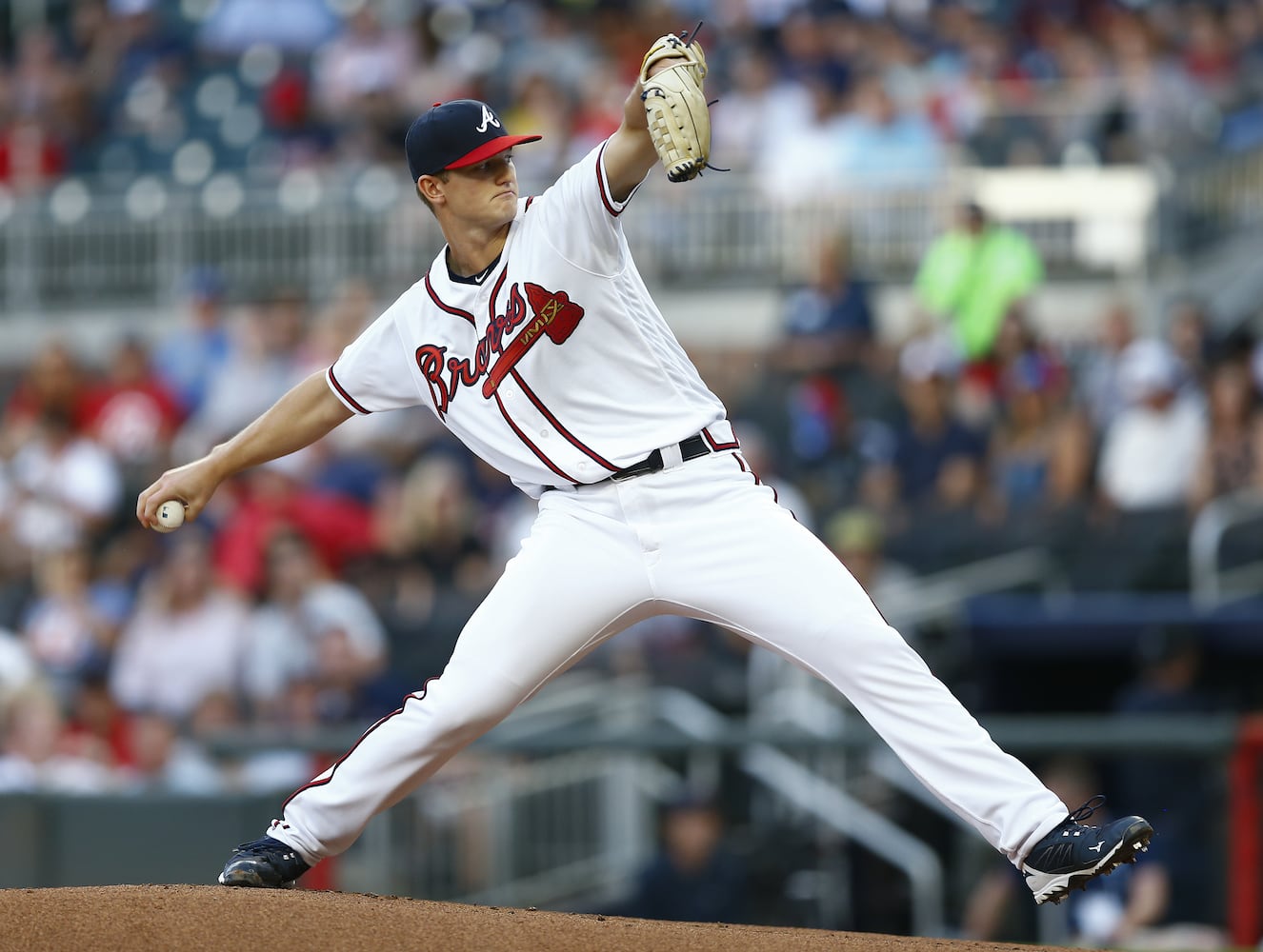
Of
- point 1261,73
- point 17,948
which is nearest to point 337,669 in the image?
point 17,948

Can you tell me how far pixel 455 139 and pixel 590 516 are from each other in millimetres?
883

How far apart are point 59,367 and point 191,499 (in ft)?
23.9

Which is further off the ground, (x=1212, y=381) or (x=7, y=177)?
(x=7, y=177)

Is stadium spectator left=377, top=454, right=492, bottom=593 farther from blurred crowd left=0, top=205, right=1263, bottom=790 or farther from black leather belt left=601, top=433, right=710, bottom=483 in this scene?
black leather belt left=601, top=433, right=710, bottom=483

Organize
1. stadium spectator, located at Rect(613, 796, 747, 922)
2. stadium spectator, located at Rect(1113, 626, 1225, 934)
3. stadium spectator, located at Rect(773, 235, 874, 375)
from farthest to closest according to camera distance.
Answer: stadium spectator, located at Rect(773, 235, 874, 375), stadium spectator, located at Rect(613, 796, 747, 922), stadium spectator, located at Rect(1113, 626, 1225, 934)

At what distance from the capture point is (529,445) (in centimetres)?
428

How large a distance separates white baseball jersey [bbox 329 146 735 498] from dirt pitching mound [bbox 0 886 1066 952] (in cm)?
99

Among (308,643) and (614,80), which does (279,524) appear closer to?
(308,643)

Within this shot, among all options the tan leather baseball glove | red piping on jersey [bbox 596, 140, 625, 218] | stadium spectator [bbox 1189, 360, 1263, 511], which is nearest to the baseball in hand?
red piping on jersey [bbox 596, 140, 625, 218]

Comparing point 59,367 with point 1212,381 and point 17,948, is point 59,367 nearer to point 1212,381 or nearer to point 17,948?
point 1212,381

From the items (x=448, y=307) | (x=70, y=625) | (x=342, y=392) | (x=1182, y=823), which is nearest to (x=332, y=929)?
(x=342, y=392)

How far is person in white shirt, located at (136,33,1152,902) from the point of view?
13.4 feet

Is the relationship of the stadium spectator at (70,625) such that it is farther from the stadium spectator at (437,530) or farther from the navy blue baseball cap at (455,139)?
the navy blue baseball cap at (455,139)

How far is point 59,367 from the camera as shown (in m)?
11.5
